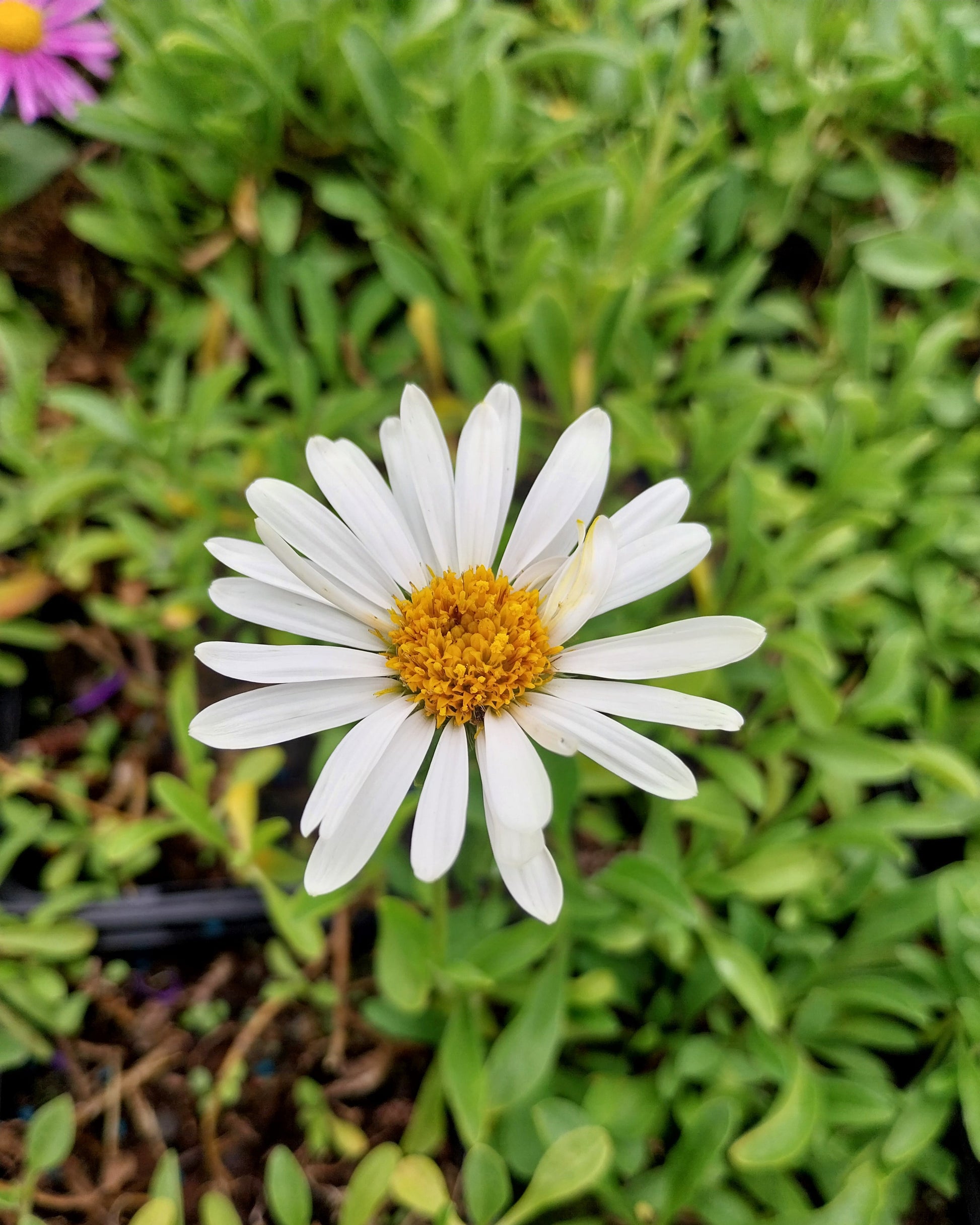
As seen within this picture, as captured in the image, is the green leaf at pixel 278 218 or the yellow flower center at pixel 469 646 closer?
the yellow flower center at pixel 469 646

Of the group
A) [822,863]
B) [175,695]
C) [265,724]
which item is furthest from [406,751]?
[822,863]

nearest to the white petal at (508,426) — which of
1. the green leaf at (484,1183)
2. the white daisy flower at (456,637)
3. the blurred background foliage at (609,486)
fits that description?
the white daisy flower at (456,637)

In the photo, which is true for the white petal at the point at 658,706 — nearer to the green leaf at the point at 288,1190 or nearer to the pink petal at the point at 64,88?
the green leaf at the point at 288,1190

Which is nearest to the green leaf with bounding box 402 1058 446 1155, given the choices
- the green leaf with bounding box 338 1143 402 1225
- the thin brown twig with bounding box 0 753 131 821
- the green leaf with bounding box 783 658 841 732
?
the green leaf with bounding box 338 1143 402 1225

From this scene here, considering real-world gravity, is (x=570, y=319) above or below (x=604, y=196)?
below

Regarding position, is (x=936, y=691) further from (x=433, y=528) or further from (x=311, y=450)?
(x=311, y=450)

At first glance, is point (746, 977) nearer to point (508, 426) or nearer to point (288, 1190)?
point (288, 1190)

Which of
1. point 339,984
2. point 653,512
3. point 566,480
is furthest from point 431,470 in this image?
point 339,984

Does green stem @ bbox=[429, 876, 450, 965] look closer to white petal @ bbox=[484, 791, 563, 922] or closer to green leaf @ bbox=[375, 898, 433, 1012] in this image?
A: green leaf @ bbox=[375, 898, 433, 1012]
